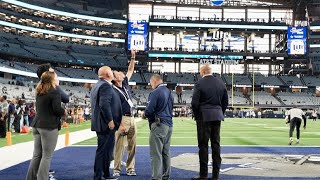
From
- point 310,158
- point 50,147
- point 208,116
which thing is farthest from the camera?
point 310,158

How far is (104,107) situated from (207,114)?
1853 mm

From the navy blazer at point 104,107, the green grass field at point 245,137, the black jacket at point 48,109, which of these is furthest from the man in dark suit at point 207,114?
the green grass field at point 245,137

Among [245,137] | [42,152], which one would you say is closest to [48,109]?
[42,152]

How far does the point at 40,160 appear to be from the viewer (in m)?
6.21

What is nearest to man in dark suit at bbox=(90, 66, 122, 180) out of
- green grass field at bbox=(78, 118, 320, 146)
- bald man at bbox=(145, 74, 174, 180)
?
bald man at bbox=(145, 74, 174, 180)

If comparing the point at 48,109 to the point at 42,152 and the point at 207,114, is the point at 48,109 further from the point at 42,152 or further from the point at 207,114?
the point at 207,114

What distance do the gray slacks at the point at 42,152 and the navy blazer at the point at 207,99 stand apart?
2.57 m

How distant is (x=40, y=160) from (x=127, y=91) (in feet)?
7.91

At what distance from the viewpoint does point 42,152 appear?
6184 mm

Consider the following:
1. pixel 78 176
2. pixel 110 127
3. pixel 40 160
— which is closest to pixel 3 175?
pixel 78 176

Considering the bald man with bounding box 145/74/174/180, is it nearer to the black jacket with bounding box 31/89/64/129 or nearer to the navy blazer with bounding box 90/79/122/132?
the navy blazer with bounding box 90/79/122/132

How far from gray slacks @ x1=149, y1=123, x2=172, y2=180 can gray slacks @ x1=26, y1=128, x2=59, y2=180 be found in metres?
1.73

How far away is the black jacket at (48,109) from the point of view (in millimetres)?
6070

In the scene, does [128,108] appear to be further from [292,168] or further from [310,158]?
[310,158]
